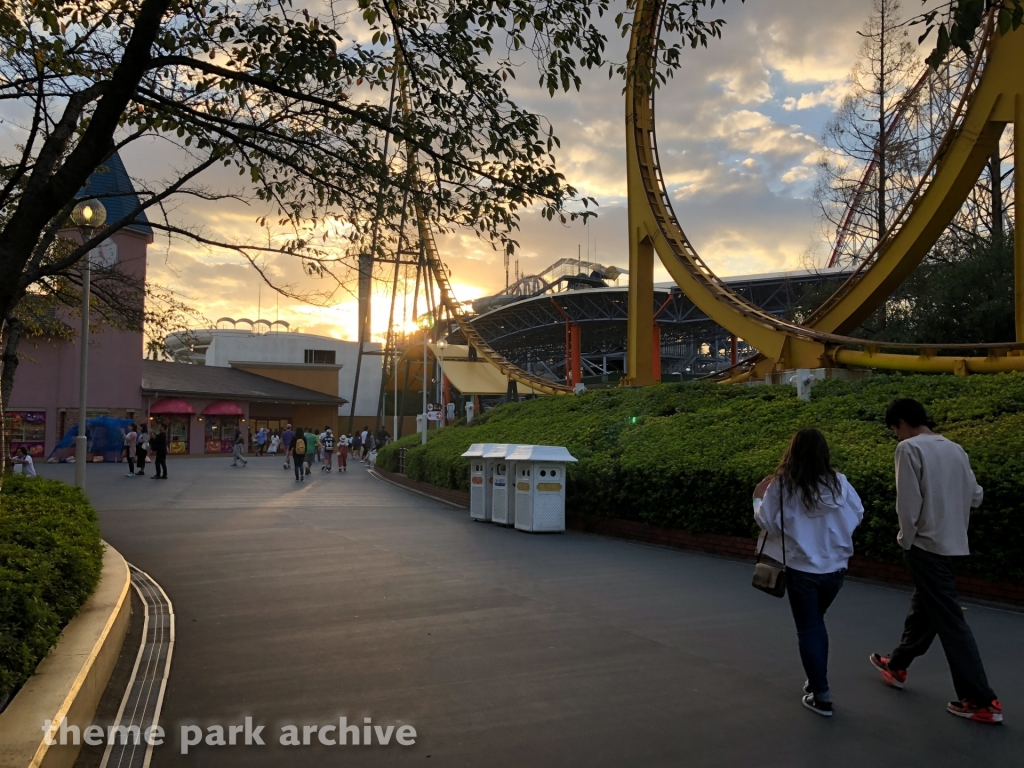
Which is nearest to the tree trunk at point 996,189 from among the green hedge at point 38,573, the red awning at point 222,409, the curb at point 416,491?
the curb at point 416,491

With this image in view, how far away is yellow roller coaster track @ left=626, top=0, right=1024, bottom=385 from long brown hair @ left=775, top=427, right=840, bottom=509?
13.8 feet

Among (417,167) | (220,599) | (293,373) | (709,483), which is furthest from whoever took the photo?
(293,373)

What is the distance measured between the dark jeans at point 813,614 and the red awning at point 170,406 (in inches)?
1615

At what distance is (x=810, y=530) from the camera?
4566mm

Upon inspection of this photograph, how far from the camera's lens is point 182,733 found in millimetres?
4285

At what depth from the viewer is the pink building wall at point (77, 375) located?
33906 millimetres

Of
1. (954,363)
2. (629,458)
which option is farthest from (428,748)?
(954,363)

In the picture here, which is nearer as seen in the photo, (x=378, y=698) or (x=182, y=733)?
(x=182, y=733)

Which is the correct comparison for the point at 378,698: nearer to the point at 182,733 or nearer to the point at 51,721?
the point at 182,733

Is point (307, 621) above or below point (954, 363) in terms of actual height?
→ below

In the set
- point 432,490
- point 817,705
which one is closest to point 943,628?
point 817,705

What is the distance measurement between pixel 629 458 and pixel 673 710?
24.6 ft

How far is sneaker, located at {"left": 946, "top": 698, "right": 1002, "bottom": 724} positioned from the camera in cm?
426

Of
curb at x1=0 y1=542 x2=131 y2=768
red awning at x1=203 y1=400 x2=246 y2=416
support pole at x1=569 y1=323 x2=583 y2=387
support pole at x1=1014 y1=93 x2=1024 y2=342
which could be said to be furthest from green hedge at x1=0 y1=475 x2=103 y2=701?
support pole at x1=569 y1=323 x2=583 y2=387
